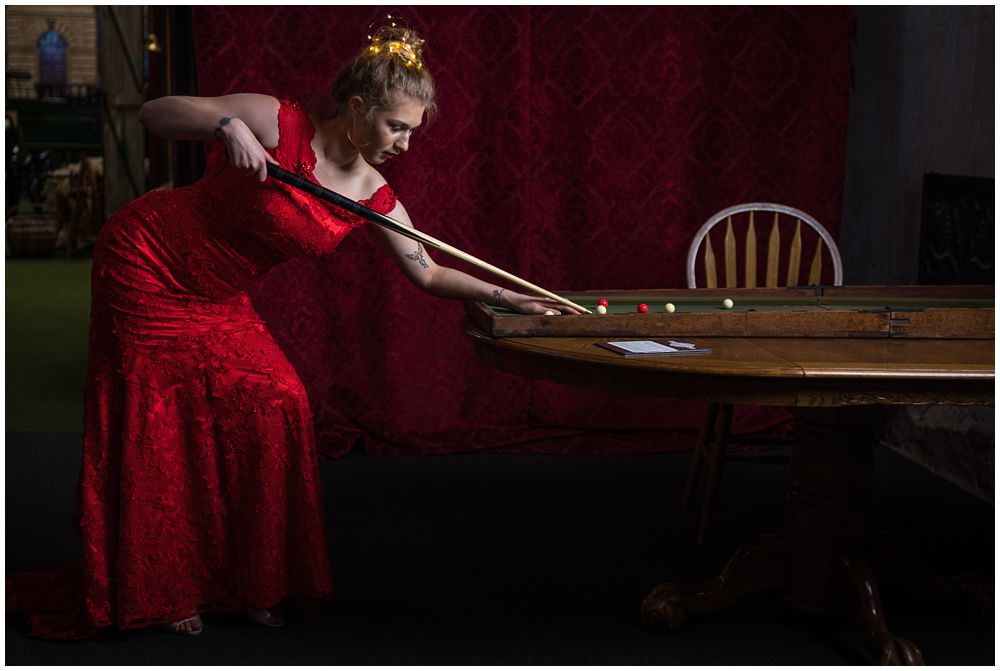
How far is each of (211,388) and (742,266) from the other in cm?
241

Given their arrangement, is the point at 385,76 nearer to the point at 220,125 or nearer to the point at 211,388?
the point at 220,125

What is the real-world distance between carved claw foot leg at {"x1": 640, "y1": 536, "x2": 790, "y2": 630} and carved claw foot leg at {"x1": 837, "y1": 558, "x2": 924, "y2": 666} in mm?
156

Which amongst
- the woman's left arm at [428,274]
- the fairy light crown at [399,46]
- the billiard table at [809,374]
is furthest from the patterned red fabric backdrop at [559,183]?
the fairy light crown at [399,46]

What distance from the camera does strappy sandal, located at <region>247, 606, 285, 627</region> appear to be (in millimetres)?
2408

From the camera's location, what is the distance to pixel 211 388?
2305mm

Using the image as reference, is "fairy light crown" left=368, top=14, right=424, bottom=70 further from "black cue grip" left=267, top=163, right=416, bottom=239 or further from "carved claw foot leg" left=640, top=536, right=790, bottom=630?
"carved claw foot leg" left=640, top=536, right=790, bottom=630

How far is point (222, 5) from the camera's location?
3654 mm

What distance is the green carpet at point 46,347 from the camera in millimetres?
4520

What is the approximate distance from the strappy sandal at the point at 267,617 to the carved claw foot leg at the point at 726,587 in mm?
834

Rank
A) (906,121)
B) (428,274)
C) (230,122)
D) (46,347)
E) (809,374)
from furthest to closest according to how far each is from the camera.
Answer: (46,347) < (906,121) < (428,274) < (230,122) < (809,374)

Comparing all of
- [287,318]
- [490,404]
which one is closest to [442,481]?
[490,404]

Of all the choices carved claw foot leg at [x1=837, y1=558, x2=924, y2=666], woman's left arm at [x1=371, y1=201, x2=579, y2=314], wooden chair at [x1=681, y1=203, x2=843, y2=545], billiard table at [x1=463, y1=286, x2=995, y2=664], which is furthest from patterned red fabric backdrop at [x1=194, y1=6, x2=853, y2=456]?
carved claw foot leg at [x1=837, y1=558, x2=924, y2=666]

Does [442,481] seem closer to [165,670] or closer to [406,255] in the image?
[406,255]

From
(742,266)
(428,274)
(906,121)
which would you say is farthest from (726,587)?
(906,121)
